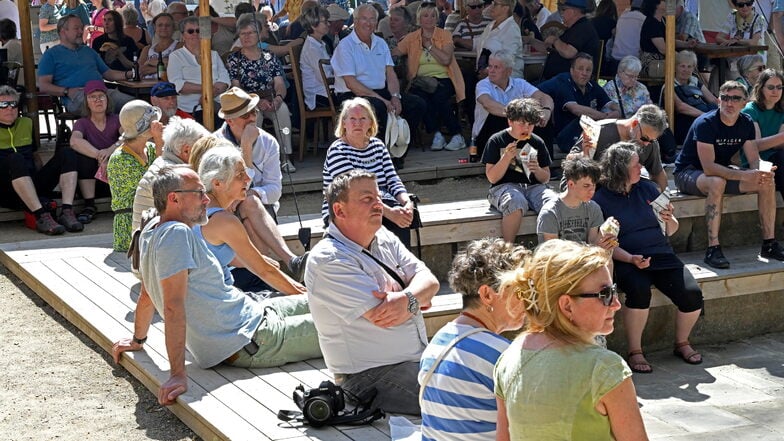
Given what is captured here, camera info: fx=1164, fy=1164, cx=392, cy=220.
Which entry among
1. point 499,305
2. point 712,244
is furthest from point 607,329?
point 712,244

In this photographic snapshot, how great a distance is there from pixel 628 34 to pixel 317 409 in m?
7.58

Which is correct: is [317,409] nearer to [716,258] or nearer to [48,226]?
[716,258]

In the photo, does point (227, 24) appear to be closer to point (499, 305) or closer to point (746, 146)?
point (746, 146)

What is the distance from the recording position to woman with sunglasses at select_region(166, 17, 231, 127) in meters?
9.75

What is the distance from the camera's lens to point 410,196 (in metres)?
6.88

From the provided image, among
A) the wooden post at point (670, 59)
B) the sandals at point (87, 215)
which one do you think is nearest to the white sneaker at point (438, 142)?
the wooden post at point (670, 59)

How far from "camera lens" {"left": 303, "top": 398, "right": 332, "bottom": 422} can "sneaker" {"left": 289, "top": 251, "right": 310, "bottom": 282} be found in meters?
1.69

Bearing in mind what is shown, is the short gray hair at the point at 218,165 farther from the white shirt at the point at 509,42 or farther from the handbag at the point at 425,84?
the white shirt at the point at 509,42

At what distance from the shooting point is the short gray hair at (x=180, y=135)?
619 cm

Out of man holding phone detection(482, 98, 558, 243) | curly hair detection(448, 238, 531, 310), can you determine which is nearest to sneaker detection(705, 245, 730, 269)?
man holding phone detection(482, 98, 558, 243)

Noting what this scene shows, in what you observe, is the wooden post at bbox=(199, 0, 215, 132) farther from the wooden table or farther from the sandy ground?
the wooden table

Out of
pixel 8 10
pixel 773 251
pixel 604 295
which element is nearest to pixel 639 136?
pixel 773 251

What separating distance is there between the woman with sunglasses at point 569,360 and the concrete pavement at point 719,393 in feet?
9.77

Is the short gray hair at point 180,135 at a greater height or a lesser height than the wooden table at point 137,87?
greater
